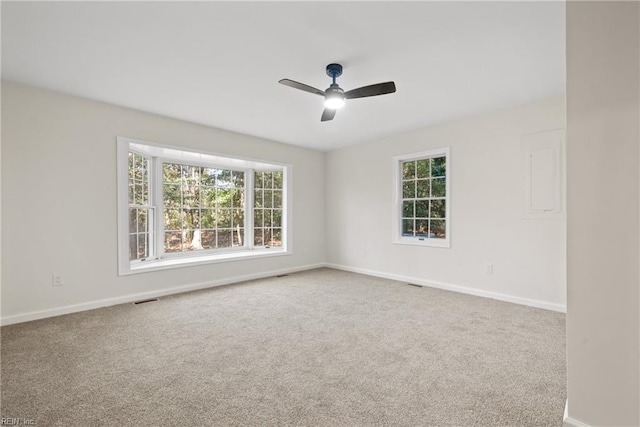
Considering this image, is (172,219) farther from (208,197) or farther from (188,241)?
(208,197)

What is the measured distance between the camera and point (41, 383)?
198 cm

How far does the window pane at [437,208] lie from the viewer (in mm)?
4617

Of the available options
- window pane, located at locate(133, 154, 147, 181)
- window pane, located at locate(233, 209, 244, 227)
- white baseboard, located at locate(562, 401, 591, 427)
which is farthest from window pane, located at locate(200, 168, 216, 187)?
white baseboard, located at locate(562, 401, 591, 427)

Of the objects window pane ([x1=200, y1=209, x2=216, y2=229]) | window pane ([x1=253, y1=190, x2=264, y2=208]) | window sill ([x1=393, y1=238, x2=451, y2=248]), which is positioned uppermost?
window pane ([x1=253, y1=190, x2=264, y2=208])

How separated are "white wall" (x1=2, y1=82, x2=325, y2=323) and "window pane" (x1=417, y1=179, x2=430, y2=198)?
3655 mm

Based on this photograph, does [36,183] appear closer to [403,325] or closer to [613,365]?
[403,325]

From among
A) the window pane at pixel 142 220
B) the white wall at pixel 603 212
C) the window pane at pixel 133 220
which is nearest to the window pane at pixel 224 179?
the window pane at pixel 142 220

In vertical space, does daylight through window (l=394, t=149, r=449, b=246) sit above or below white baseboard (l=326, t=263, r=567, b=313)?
above

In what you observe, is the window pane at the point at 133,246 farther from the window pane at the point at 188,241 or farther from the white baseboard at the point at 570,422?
the white baseboard at the point at 570,422

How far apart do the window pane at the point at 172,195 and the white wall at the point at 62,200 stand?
83 centimetres

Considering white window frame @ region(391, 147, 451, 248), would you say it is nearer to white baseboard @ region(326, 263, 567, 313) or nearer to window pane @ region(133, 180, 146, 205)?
white baseboard @ region(326, 263, 567, 313)

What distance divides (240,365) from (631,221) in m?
2.41

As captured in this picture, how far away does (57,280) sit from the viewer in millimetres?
3307

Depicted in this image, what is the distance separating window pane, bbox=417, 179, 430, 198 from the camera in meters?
4.82
